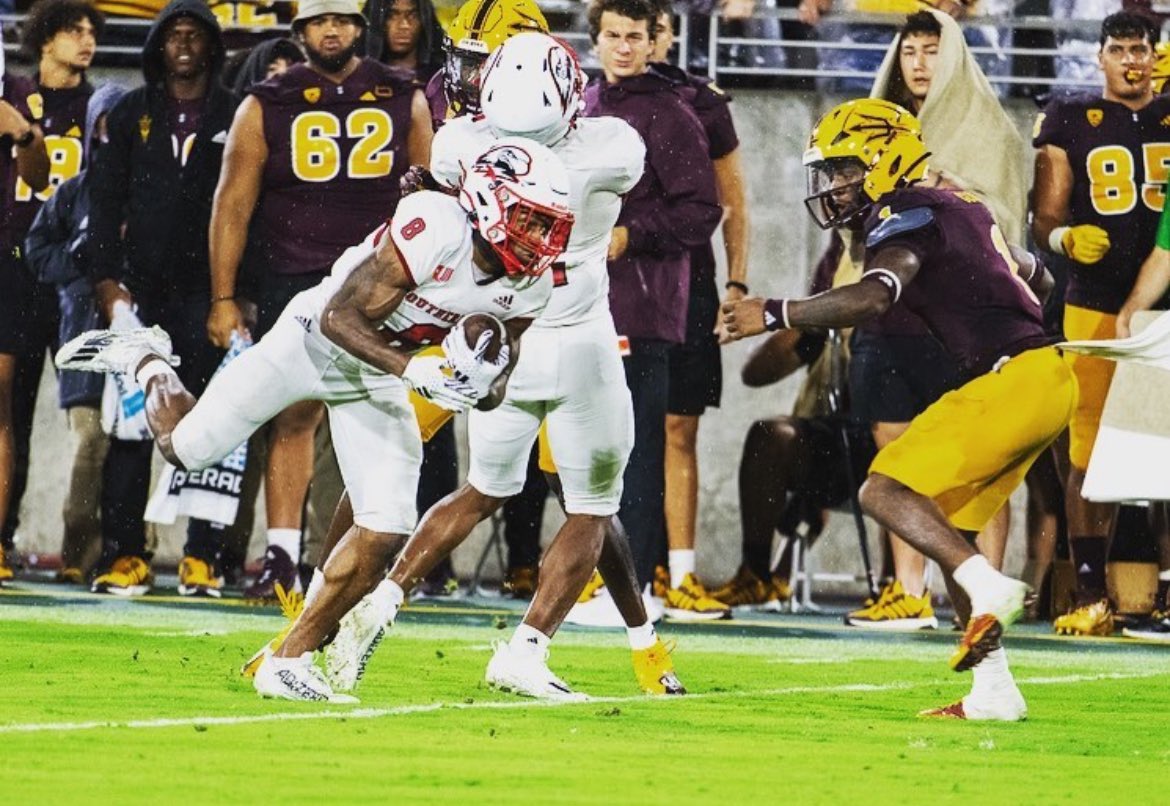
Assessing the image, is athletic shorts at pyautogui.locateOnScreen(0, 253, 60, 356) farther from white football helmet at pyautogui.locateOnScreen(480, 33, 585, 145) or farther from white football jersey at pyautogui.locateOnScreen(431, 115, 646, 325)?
white football helmet at pyautogui.locateOnScreen(480, 33, 585, 145)

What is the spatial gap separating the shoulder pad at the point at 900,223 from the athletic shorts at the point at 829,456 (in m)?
4.15

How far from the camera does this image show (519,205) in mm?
6395

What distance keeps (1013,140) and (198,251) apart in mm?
3651

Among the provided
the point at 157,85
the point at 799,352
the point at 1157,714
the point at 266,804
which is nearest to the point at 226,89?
the point at 157,85

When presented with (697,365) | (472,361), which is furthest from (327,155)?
(472,361)

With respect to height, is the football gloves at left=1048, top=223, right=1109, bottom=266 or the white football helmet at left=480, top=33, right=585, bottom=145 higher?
the white football helmet at left=480, top=33, right=585, bottom=145

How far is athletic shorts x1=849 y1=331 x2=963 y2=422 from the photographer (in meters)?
10.6

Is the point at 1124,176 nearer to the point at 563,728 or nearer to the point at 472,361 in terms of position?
the point at 472,361

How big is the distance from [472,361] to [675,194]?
3.86m

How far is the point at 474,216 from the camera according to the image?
6449 millimetres

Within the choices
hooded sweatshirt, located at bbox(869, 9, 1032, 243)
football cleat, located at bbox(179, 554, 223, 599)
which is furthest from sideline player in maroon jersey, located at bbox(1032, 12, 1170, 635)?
football cleat, located at bbox(179, 554, 223, 599)

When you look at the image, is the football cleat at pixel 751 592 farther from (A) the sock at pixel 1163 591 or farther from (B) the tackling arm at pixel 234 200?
(B) the tackling arm at pixel 234 200

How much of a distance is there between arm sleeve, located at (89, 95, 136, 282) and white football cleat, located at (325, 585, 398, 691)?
4.46 metres

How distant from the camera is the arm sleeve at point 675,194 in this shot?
9883 millimetres
